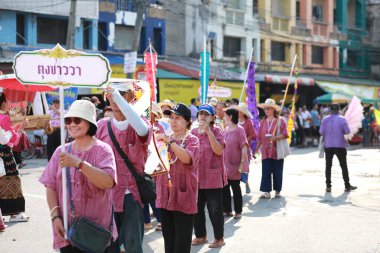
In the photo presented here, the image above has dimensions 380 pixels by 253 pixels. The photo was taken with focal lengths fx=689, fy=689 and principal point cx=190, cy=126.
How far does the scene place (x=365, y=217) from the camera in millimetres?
10758

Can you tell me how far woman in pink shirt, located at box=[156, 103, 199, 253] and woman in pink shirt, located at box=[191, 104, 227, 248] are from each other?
1.27 m

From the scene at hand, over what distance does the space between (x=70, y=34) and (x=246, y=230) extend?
14699mm

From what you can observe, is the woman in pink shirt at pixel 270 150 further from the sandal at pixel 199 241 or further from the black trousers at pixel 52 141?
the black trousers at pixel 52 141

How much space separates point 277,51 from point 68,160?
124 ft

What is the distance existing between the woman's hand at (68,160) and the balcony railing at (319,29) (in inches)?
1625

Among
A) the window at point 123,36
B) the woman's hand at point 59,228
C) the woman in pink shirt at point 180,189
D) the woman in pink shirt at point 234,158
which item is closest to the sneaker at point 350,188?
the woman in pink shirt at point 234,158

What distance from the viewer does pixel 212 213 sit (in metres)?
8.42

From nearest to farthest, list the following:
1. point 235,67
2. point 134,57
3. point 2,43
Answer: point 134,57 → point 2,43 → point 235,67

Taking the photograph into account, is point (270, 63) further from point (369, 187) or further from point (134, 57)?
point (369, 187)

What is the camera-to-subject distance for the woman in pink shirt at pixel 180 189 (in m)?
6.75

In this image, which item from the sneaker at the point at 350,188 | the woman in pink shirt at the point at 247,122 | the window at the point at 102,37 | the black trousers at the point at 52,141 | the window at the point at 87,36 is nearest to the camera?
the woman in pink shirt at the point at 247,122

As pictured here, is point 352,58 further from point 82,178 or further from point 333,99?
point 82,178

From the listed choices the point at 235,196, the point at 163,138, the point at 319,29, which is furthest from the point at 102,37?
the point at 163,138

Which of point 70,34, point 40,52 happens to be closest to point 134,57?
point 70,34
